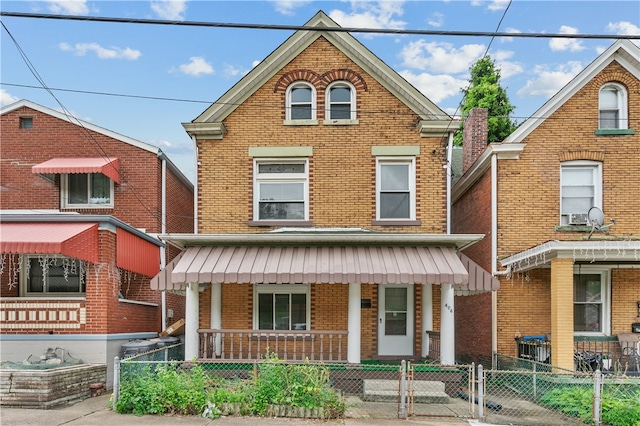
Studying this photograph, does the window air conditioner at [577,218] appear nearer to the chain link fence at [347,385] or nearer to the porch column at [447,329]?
the porch column at [447,329]

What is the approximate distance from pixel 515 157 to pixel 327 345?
682 cm

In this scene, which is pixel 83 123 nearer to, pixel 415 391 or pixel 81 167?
pixel 81 167

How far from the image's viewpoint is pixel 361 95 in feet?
41.3

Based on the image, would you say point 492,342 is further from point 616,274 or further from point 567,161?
point 567,161

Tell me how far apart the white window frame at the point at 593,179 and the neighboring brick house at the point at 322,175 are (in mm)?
3081

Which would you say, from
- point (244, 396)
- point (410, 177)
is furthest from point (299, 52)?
point (244, 396)

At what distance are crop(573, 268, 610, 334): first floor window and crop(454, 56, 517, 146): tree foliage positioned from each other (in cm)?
1512

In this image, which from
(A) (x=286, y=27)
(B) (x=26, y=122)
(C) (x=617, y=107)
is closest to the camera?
(A) (x=286, y=27)

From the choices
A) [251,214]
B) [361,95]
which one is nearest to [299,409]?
[251,214]

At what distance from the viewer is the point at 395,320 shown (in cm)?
1211

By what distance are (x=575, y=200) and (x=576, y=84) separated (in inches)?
119

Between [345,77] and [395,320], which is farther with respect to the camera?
[345,77]

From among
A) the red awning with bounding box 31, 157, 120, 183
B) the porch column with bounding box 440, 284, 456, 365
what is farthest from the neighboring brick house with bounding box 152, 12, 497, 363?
the red awning with bounding box 31, 157, 120, 183

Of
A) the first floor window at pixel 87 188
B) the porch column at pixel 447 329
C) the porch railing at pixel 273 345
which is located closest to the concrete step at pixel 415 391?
the porch column at pixel 447 329
